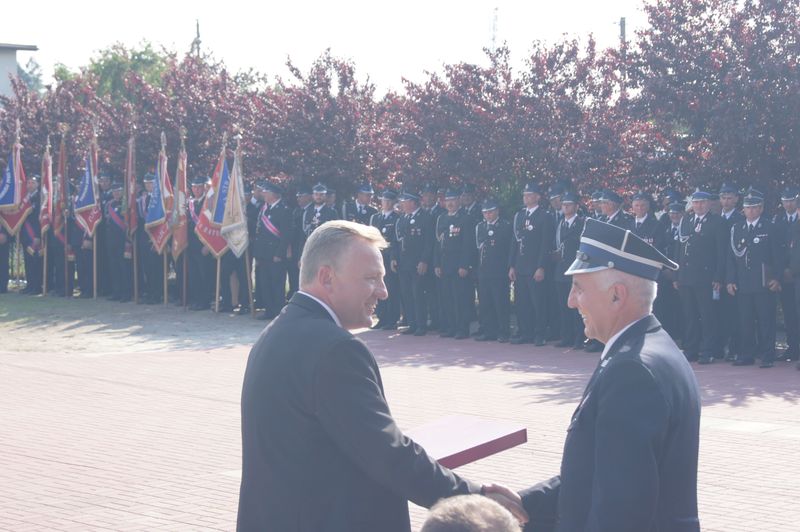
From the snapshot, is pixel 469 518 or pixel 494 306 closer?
pixel 469 518

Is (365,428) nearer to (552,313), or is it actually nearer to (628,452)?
(628,452)

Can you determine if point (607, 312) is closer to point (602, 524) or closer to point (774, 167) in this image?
point (602, 524)

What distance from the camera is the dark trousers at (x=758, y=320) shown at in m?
13.8

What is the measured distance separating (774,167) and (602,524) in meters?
13.9

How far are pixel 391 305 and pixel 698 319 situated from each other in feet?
17.8

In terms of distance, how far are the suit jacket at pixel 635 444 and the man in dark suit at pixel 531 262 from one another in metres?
12.7

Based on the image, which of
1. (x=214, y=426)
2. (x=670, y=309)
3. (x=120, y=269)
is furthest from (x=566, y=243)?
(x=120, y=269)

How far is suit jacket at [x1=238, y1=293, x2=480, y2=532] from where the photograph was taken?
3.44m

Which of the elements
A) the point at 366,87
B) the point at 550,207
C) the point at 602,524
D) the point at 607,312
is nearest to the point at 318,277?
the point at 607,312

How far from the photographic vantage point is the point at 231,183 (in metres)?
20.0

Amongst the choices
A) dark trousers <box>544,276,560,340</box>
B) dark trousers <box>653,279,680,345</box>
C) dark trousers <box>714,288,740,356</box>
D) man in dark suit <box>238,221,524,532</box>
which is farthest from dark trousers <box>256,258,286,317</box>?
man in dark suit <box>238,221,524,532</box>

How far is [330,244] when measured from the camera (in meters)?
3.68

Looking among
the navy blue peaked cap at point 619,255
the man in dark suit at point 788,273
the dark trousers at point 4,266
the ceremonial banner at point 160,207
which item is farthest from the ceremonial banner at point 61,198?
the navy blue peaked cap at point 619,255

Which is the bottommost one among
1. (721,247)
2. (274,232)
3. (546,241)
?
(721,247)
